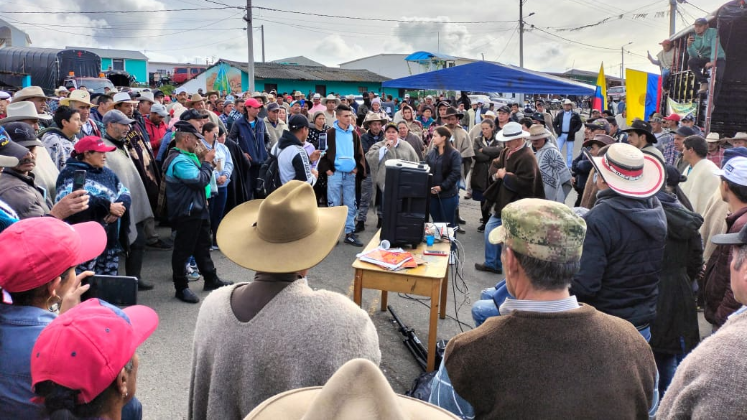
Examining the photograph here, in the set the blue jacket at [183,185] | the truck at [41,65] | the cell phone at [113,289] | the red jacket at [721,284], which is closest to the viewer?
the cell phone at [113,289]

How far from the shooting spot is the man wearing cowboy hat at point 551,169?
244 inches

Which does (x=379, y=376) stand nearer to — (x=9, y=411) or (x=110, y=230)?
(x=9, y=411)

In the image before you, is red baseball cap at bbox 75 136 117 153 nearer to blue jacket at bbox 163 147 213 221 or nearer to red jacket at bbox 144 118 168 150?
blue jacket at bbox 163 147 213 221

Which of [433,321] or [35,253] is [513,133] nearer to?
[433,321]

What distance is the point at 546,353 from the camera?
150 centimetres

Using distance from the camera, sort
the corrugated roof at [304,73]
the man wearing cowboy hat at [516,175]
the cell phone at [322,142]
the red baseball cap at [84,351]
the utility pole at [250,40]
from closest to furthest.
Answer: the red baseball cap at [84,351] → the man wearing cowboy hat at [516,175] → the cell phone at [322,142] → the utility pole at [250,40] → the corrugated roof at [304,73]

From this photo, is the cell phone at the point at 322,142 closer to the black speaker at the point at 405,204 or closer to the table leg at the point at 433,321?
the black speaker at the point at 405,204

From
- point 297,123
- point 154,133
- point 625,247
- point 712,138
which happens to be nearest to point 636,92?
point 712,138

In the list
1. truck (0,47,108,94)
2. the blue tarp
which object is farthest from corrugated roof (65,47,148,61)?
the blue tarp

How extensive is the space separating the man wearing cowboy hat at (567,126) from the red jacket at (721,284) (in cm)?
1085

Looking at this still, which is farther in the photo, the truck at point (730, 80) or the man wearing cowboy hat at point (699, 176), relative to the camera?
the truck at point (730, 80)

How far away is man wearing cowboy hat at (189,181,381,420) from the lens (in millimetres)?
1562

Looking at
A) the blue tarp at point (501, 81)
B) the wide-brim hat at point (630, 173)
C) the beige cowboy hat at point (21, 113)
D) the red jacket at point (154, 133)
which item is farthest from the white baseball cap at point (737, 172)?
the blue tarp at point (501, 81)

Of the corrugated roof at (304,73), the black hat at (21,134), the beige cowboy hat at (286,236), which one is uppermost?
the corrugated roof at (304,73)
